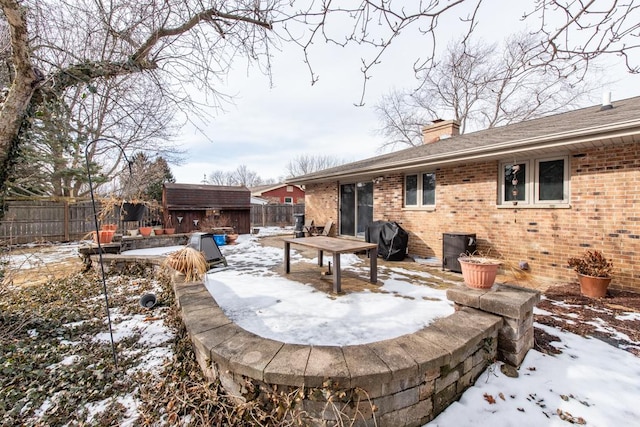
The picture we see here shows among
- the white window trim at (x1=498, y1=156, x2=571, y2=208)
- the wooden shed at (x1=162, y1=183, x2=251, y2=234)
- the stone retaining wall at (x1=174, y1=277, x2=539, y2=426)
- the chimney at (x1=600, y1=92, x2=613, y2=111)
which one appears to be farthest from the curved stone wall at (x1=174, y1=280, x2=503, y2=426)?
the wooden shed at (x1=162, y1=183, x2=251, y2=234)

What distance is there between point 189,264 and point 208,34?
315 centimetres

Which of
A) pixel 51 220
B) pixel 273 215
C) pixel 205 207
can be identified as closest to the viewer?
pixel 51 220

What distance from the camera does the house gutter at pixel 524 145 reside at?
363cm

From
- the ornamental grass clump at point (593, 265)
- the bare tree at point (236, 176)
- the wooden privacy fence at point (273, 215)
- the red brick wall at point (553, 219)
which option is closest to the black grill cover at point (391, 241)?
the red brick wall at point (553, 219)

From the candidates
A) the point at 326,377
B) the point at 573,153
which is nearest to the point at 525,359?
the point at 326,377

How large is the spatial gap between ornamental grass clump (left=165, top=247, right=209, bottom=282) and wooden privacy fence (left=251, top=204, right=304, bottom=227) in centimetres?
1380

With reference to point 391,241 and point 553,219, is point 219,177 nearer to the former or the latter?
point 391,241

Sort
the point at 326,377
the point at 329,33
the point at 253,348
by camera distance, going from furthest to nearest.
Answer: the point at 329,33, the point at 253,348, the point at 326,377

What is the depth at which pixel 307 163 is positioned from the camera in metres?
41.2

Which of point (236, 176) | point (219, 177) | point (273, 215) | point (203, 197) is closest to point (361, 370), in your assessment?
point (203, 197)

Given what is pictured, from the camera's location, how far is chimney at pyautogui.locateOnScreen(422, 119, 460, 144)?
9.29 meters

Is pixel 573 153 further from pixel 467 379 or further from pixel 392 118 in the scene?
pixel 392 118

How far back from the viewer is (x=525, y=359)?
2414 millimetres

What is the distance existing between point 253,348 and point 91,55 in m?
4.75
